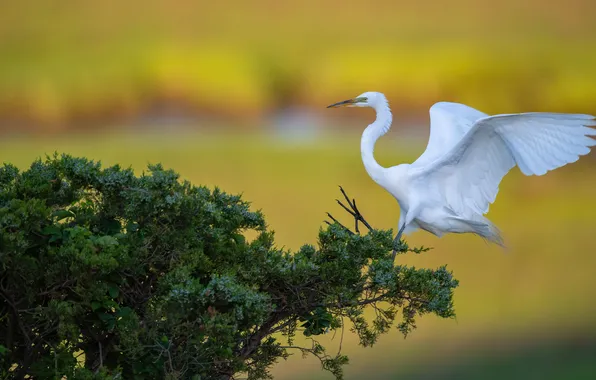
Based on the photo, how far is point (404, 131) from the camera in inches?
272

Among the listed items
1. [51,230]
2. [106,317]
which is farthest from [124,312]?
[51,230]

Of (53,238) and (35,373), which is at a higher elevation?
(53,238)

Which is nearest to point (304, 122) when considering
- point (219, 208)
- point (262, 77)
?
point (262, 77)

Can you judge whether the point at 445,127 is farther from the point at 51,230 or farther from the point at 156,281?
the point at 51,230

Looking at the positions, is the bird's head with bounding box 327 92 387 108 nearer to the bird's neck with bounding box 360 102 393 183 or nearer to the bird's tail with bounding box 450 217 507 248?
the bird's neck with bounding box 360 102 393 183

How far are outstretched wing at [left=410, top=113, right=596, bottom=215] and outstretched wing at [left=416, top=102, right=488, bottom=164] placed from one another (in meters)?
0.17

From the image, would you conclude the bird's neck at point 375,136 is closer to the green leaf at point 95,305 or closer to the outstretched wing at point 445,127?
the outstretched wing at point 445,127

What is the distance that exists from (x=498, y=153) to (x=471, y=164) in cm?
13

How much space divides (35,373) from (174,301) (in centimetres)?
50

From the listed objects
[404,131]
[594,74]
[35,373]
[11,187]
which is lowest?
[35,373]

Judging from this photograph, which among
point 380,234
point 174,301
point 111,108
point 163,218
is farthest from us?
point 111,108

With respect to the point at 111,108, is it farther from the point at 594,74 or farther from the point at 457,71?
the point at 594,74

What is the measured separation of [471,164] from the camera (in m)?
3.76

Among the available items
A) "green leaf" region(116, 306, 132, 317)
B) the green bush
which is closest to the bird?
the green bush
